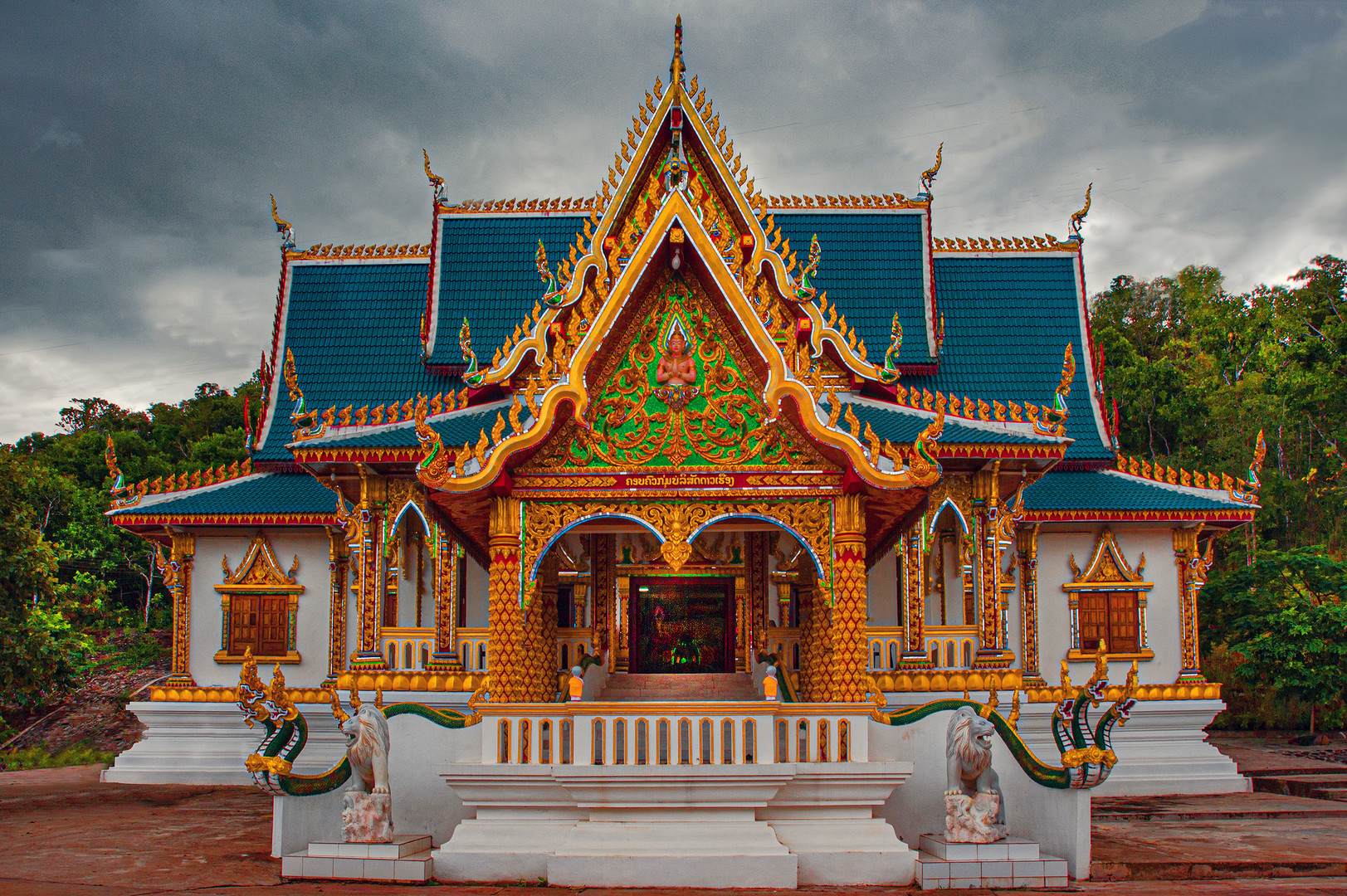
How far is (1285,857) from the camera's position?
9.84 m

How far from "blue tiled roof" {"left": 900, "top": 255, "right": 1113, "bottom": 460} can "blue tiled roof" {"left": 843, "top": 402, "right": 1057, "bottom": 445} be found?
16.8 feet

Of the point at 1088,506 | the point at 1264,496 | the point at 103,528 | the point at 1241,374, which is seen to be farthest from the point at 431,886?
the point at 1241,374

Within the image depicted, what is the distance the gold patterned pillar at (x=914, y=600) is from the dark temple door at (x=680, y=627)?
233 centimetres

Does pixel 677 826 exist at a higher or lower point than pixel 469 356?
lower

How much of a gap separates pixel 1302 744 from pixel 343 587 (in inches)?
691

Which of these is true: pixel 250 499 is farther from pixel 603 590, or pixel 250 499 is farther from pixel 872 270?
pixel 872 270

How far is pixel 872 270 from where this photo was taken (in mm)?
18422

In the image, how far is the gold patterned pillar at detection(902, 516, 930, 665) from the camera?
13172 mm

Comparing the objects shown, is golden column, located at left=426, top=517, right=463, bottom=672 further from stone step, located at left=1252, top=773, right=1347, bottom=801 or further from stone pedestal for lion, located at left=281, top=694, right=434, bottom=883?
stone step, located at left=1252, top=773, right=1347, bottom=801

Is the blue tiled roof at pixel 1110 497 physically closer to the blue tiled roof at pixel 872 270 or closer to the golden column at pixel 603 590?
the blue tiled roof at pixel 872 270

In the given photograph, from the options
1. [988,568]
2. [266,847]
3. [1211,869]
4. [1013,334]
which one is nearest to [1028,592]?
[988,568]

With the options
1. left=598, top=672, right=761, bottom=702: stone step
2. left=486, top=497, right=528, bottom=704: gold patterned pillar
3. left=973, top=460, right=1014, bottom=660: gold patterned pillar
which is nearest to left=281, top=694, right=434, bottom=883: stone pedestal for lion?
left=486, top=497, right=528, bottom=704: gold patterned pillar

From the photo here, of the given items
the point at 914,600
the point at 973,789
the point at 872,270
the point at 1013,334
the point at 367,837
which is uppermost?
the point at 872,270

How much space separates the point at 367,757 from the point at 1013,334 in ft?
45.4
